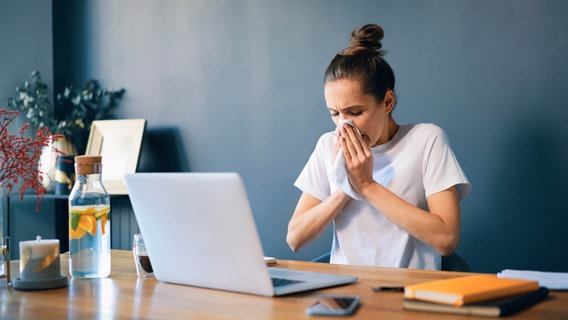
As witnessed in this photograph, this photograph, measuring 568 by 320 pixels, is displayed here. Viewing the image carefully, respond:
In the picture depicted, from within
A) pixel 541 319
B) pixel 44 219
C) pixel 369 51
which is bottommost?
pixel 44 219

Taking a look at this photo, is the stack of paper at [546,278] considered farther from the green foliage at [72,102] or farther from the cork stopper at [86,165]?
the green foliage at [72,102]

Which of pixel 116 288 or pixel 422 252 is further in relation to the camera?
pixel 422 252

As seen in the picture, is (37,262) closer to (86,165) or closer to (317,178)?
(86,165)

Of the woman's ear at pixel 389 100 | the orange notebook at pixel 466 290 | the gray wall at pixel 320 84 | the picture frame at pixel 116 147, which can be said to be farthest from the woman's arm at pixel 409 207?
the picture frame at pixel 116 147

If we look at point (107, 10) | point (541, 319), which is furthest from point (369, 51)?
point (107, 10)

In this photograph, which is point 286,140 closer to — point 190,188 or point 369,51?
point 369,51

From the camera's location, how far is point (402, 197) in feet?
6.64

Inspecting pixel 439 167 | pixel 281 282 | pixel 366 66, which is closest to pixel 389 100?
pixel 366 66

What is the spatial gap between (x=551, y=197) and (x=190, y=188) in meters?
1.53

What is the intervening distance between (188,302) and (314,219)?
850 mm

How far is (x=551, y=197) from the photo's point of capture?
90.0 inches

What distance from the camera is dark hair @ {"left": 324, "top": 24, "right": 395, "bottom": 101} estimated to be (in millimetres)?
1997

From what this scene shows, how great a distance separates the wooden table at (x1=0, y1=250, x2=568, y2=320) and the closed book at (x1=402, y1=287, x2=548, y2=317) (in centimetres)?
1

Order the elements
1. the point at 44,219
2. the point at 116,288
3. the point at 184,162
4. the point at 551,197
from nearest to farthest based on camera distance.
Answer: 1. the point at 116,288
2. the point at 551,197
3. the point at 184,162
4. the point at 44,219
